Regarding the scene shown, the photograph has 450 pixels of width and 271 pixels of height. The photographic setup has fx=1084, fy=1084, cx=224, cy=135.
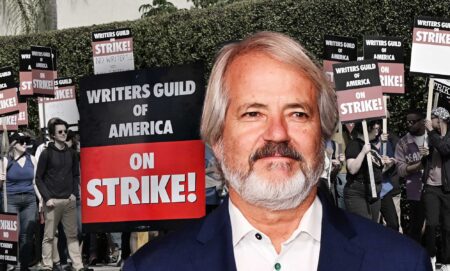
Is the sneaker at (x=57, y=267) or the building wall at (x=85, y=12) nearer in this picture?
the sneaker at (x=57, y=267)

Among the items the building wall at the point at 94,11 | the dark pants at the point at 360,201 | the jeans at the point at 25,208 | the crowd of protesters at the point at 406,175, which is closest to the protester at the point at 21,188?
the jeans at the point at 25,208

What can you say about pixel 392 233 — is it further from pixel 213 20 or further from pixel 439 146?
pixel 213 20

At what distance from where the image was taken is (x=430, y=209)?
37.5ft

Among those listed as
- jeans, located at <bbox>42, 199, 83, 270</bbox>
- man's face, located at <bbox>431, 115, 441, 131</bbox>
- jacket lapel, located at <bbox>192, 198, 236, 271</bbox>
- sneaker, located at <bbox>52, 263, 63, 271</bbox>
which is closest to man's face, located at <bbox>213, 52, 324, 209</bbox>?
jacket lapel, located at <bbox>192, 198, 236, 271</bbox>

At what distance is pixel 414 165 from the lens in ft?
39.5

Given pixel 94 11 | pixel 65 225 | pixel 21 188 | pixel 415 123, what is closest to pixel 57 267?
pixel 65 225

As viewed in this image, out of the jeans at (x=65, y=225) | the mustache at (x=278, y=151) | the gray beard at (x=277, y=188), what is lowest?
the jeans at (x=65, y=225)

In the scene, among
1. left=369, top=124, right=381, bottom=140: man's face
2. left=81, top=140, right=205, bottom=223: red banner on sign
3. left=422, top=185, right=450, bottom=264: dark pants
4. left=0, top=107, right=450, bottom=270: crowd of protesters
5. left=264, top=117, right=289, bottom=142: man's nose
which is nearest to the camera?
left=264, top=117, right=289, bottom=142: man's nose

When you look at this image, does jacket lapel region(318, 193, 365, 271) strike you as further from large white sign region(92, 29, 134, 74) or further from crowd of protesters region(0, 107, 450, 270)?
large white sign region(92, 29, 134, 74)

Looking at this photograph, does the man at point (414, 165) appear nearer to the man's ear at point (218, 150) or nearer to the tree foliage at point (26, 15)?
the man's ear at point (218, 150)

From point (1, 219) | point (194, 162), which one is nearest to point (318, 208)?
point (194, 162)

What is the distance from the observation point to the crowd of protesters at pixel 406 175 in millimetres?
11367

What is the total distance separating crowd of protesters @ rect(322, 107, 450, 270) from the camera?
11.4m

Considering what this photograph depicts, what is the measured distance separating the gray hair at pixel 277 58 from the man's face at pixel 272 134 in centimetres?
3
